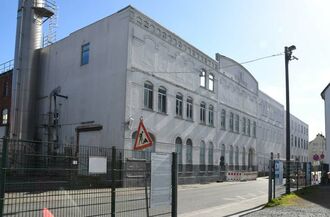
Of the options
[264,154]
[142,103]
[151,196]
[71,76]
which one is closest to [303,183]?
[142,103]

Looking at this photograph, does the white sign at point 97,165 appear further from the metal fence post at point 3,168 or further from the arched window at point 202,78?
the arched window at point 202,78

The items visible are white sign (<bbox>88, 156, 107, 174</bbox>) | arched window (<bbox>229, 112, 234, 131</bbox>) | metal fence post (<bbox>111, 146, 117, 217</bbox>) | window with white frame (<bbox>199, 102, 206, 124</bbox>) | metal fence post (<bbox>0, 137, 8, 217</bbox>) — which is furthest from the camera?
arched window (<bbox>229, 112, 234, 131</bbox>)

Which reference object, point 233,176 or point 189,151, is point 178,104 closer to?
point 189,151

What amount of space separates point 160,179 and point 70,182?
2987 millimetres

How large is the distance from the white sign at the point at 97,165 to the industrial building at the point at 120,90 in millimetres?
20592

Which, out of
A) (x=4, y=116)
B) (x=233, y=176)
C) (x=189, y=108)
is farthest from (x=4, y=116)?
(x=233, y=176)

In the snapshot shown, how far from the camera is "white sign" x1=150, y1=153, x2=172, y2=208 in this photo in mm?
9711

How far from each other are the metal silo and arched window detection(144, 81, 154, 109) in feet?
31.4

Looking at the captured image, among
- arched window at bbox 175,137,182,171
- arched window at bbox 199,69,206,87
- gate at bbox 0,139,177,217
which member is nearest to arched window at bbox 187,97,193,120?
arched window at bbox 199,69,206,87

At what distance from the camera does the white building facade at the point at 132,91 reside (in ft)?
98.6

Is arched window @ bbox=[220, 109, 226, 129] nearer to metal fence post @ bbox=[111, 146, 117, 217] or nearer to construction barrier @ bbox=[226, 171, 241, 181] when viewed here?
construction barrier @ bbox=[226, 171, 241, 181]

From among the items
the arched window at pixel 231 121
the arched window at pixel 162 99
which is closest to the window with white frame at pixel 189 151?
the arched window at pixel 162 99

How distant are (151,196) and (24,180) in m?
3.58

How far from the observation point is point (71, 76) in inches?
1326
